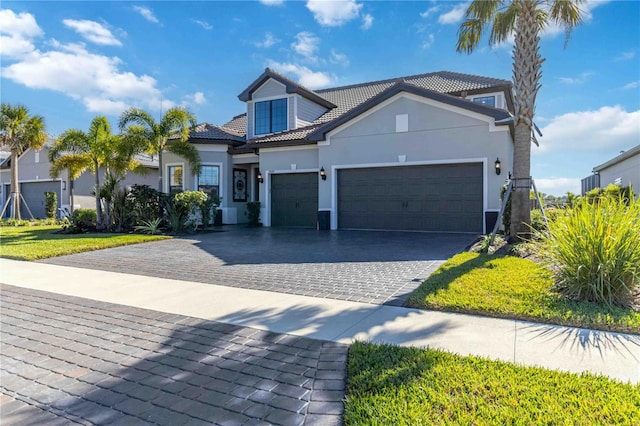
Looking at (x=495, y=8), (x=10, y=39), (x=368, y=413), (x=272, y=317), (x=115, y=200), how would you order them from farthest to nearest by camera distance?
(x=115, y=200)
(x=10, y=39)
(x=495, y=8)
(x=272, y=317)
(x=368, y=413)

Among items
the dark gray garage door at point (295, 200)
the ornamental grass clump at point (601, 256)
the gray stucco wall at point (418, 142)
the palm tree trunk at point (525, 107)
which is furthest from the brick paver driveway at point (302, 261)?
the dark gray garage door at point (295, 200)

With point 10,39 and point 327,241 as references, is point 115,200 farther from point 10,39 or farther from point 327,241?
point 327,241

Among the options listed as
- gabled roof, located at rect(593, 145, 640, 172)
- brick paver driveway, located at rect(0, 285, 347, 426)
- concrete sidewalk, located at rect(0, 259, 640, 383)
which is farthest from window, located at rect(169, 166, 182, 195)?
gabled roof, located at rect(593, 145, 640, 172)

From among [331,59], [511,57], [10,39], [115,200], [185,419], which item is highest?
[331,59]

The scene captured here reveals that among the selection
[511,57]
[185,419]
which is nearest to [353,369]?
[185,419]

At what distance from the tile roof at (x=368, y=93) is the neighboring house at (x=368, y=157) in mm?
66

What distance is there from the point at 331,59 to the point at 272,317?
616 inches

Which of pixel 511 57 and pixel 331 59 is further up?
pixel 331 59

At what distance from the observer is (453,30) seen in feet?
37.6

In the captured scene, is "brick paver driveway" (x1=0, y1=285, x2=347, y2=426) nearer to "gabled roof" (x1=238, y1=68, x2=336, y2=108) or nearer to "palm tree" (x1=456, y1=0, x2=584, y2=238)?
"palm tree" (x1=456, y1=0, x2=584, y2=238)

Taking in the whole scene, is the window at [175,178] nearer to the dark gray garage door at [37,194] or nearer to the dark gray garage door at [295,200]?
the dark gray garage door at [295,200]

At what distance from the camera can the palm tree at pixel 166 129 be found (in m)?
16.6

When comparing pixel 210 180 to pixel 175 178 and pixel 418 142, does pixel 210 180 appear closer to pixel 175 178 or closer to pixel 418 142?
pixel 175 178

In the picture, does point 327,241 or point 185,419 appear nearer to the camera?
point 185,419
